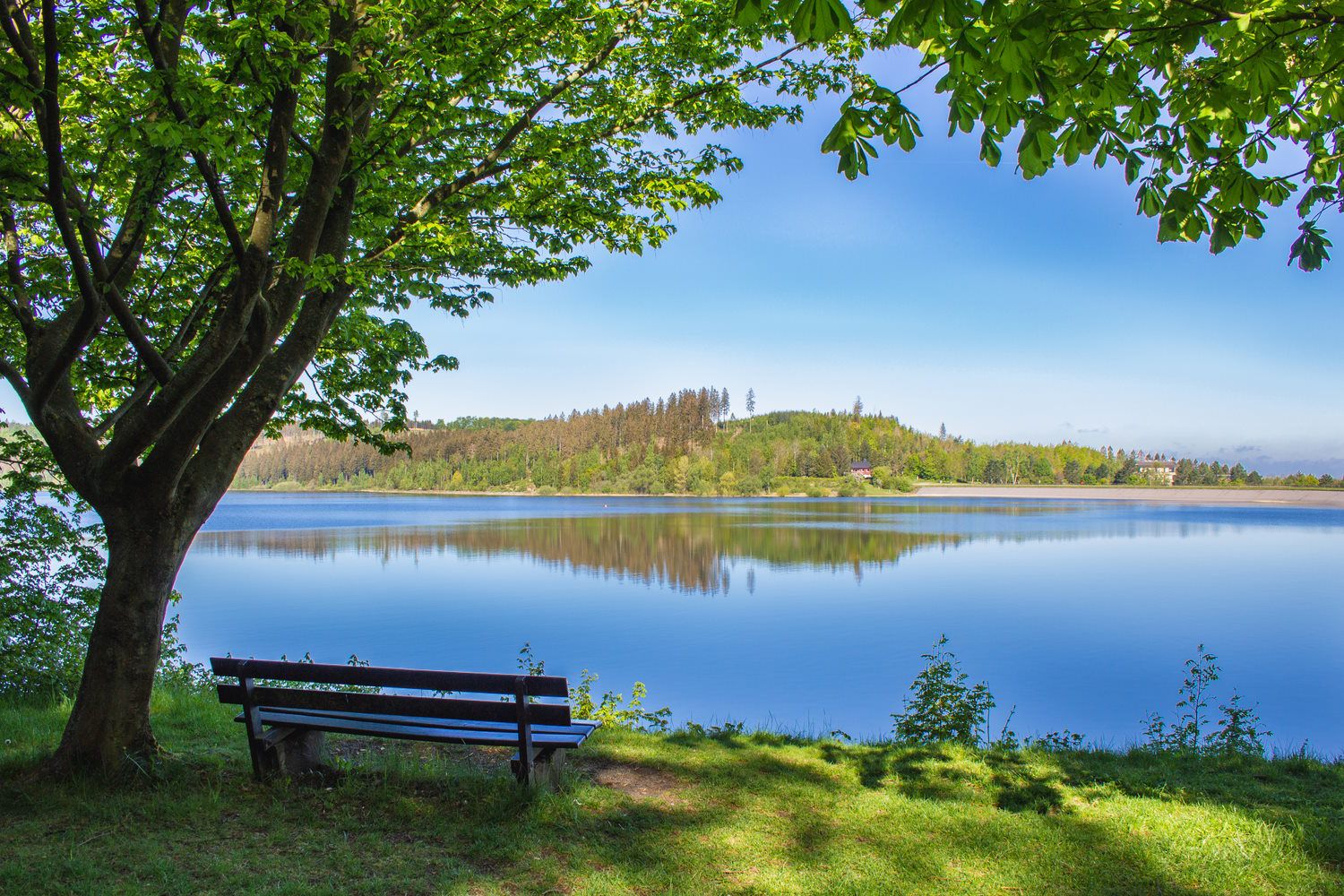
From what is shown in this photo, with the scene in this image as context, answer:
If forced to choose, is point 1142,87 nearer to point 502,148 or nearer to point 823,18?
point 823,18

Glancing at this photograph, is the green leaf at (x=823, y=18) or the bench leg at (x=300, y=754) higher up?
the green leaf at (x=823, y=18)

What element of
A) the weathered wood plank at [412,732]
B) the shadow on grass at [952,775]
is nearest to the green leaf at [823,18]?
the weathered wood plank at [412,732]

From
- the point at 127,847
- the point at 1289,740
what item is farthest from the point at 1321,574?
the point at 127,847

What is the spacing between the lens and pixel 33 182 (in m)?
4.82

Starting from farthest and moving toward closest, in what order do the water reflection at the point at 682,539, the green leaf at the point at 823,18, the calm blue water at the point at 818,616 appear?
1. the water reflection at the point at 682,539
2. the calm blue water at the point at 818,616
3. the green leaf at the point at 823,18

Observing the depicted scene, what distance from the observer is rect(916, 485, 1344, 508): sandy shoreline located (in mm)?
103675

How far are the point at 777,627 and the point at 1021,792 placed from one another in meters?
15.4

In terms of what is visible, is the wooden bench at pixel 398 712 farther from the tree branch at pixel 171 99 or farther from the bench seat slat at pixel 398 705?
the tree branch at pixel 171 99

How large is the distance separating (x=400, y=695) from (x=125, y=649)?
204 cm

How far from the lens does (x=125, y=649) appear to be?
5.09 m

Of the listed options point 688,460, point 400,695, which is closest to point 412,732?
point 400,695

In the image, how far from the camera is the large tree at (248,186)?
4.93 meters

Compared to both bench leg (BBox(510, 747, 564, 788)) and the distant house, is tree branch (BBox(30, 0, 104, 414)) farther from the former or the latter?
the distant house

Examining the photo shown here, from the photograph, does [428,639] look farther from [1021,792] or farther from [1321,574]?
[1321,574]
